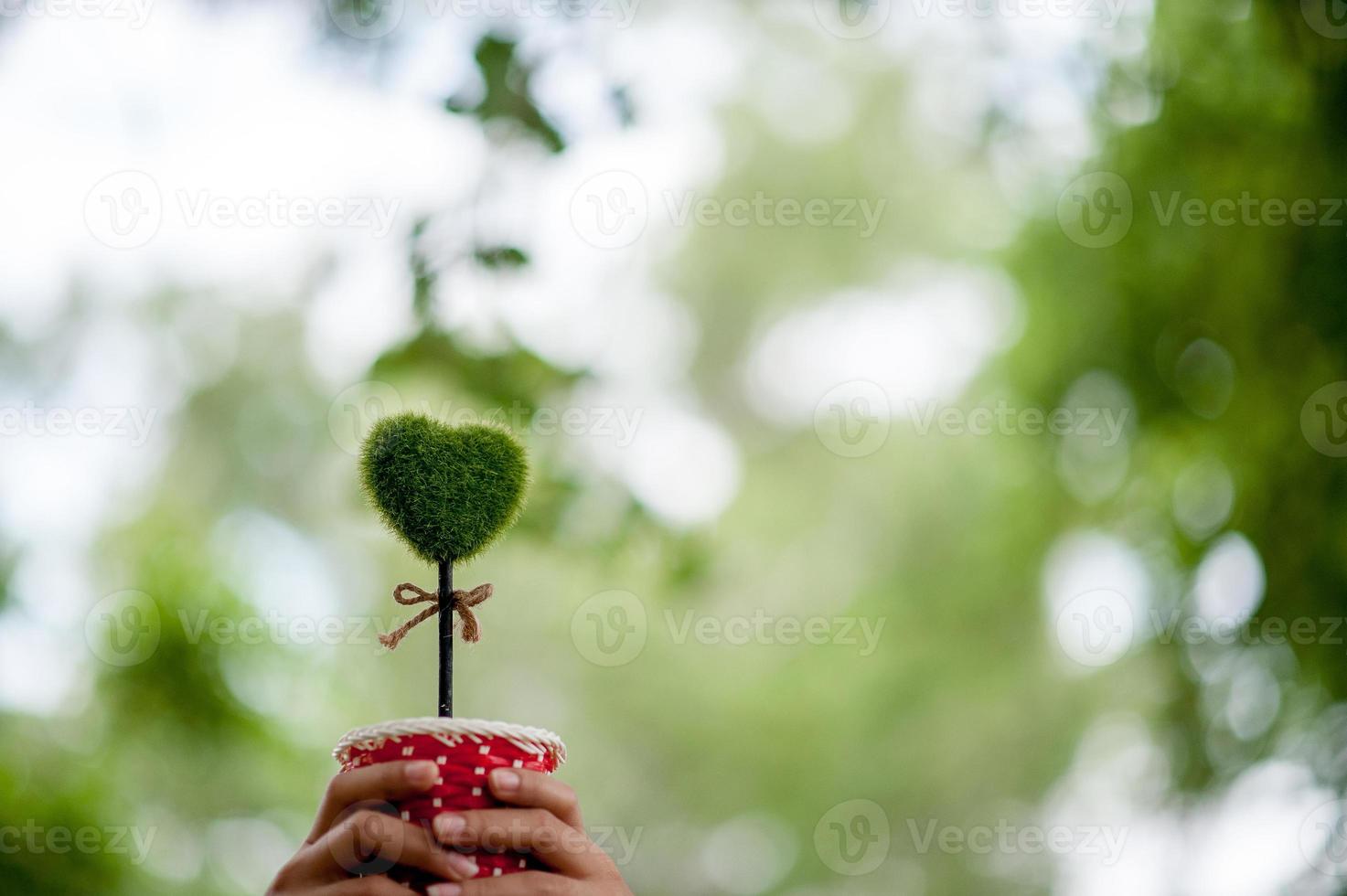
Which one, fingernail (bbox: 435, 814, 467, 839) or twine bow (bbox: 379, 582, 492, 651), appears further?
twine bow (bbox: 379, 582, 492, 651)

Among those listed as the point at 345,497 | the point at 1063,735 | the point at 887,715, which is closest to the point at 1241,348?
the point at 345,497

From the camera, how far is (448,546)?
1226 mm

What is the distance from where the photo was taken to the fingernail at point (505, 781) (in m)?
1.12

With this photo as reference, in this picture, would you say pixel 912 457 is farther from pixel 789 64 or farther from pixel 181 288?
pixel 181 288

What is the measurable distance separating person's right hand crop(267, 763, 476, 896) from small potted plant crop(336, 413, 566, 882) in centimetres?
2

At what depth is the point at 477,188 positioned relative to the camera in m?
2.22

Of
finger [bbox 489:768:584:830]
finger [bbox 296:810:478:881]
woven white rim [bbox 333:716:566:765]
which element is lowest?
finger [bbox 296:810:478:881]

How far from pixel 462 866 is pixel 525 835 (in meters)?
0.07

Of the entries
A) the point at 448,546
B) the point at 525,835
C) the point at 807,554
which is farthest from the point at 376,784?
the point at 807,554

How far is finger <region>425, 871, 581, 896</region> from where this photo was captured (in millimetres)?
1076

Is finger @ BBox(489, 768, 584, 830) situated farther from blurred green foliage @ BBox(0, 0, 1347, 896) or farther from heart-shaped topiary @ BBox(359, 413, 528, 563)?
blurred green foliage @ BBox(0, 0, 1347, 896)

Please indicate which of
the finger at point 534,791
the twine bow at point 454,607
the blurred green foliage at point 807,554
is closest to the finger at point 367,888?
the finger at point 534,791

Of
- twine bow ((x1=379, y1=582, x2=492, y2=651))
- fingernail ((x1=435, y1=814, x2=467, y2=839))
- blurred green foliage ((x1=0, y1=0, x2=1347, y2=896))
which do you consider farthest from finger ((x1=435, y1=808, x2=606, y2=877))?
blurred green foliage ((x1=0, y1=0, x2=1347, y2=896))

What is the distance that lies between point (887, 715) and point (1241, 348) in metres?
4.21
